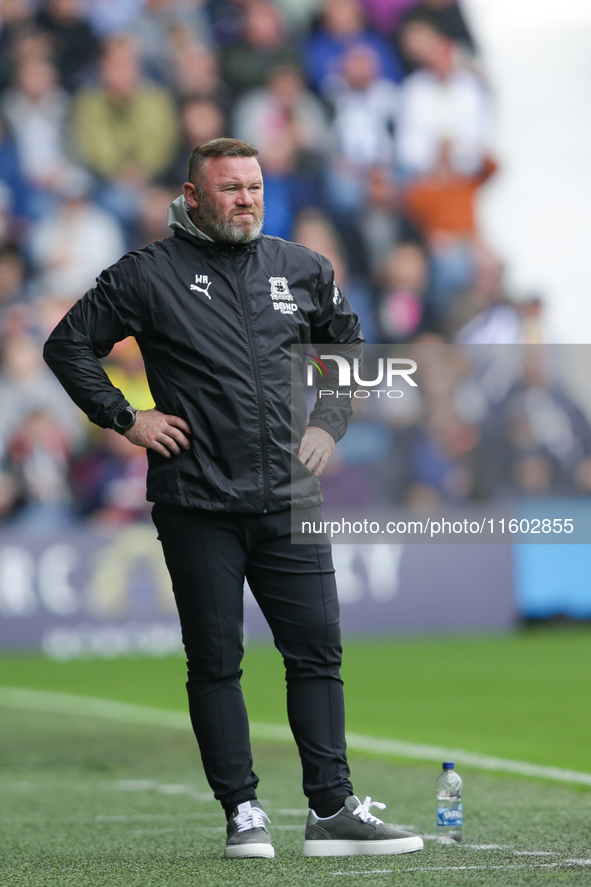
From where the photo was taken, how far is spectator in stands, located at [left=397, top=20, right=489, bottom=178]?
615 inches

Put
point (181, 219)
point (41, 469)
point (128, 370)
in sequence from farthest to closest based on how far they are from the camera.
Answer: point (128, 370) → point (41, 469) → point (181, 219)

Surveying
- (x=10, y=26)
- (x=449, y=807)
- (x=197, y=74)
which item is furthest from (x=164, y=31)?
(x=449, y=807)

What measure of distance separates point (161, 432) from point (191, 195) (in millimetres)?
663

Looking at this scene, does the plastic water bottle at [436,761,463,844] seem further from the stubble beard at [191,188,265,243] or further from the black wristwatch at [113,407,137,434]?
the stubble beard at [191,188,265,243]

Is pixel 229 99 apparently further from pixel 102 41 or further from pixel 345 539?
pixel 345 539

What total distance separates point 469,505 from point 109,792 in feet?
29.6

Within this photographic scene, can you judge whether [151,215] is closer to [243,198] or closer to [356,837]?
[243,198]

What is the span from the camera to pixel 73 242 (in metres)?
14.2

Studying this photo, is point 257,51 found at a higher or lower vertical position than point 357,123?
higher

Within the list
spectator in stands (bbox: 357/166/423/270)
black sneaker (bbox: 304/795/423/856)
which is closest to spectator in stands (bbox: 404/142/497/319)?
spectator in stands (bbox: 357/166/423/270)

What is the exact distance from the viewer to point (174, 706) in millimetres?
8867

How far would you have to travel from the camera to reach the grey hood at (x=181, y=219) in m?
3.94

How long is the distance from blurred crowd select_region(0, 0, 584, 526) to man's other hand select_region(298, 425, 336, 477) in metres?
9.51

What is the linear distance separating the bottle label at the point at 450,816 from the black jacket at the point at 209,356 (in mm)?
955
